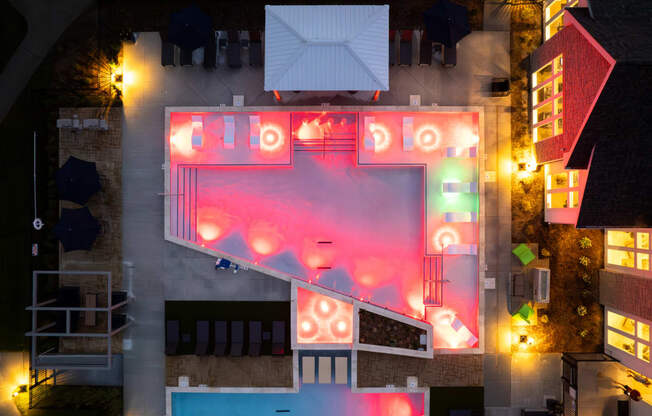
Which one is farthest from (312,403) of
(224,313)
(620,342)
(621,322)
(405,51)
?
(405,51)

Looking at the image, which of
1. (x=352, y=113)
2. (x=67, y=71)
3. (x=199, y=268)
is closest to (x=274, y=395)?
(x=199, y=268)

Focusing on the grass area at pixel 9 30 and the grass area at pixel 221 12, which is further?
the grass area at pixel 221 12

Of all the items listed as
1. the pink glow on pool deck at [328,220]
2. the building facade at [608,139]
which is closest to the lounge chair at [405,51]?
the pink glow on pool deck at [328,220]

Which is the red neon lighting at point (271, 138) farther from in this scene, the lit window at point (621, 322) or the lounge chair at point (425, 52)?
the lit window at point (621, 322)

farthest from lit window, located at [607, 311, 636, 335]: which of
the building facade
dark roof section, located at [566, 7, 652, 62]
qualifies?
dark roof section, located at [566, 7, 652, 62]

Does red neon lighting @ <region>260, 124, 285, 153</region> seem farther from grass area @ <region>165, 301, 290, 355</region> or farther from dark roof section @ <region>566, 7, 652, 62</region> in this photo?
dark roof section @ <region>566, 7, 652, 62</region>

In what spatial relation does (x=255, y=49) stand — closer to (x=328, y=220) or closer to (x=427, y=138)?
(x=328, y=220)

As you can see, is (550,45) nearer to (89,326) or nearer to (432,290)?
(432,290)
